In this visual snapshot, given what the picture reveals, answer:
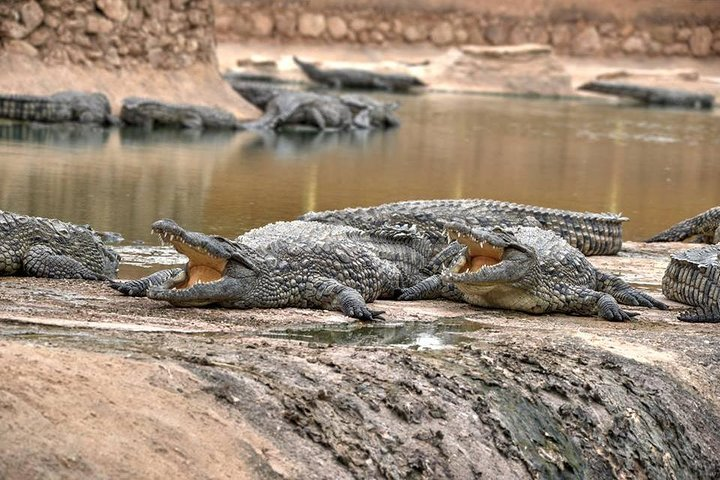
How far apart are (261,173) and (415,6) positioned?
24.5 m

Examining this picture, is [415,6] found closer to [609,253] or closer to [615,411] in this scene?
[609,253]

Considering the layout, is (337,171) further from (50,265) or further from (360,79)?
(360,79)

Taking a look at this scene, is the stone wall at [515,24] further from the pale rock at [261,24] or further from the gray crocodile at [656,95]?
the gray crocodile at [656,95]

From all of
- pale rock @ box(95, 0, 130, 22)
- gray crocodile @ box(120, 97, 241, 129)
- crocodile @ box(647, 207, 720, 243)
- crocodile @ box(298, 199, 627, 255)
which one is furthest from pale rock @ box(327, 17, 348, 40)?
crocodile @ box(298, 199, 627, 255)

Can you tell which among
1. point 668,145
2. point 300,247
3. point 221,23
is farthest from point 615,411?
point 221,23

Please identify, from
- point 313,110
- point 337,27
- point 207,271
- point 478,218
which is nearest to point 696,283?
point 478,218

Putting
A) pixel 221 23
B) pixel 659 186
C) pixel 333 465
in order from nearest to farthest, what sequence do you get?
pixel 333 465 → pixel 659 186 → pixel 221 23

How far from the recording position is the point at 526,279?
7.55 meters

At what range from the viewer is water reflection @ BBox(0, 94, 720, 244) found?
464 inches

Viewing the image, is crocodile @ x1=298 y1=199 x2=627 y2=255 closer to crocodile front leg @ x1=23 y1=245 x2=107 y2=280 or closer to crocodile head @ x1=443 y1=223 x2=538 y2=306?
crocodile head @ x1=443 y1=223 x2=538 y2=306

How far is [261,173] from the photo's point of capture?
14.8 metres

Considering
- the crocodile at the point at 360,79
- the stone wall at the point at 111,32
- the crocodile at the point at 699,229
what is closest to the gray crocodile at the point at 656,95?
the crocodile at the point at 360,79

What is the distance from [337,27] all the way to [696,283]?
3004 cm

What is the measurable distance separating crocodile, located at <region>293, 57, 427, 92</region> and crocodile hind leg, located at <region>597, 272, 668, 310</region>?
24.3 meters
